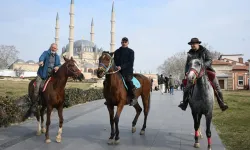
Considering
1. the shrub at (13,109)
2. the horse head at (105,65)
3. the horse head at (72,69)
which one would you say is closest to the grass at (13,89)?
the shrub at (13,109)

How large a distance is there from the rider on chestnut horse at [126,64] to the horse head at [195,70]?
6.65 feet

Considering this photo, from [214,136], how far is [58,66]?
15.0 feet

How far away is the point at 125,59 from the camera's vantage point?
7.43 metres

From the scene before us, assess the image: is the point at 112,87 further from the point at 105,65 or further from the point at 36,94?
the point at 36,94

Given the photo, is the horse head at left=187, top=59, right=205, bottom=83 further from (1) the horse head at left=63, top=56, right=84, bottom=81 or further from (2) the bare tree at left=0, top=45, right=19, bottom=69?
(2) the bare tree at left=0, top=45, right=19, bottom=69

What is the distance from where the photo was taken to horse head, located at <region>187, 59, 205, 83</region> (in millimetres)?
5494

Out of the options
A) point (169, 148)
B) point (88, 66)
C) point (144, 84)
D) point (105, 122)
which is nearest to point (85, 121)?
point (105, 122)

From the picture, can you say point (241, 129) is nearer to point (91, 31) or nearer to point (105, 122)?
point (105, 122)

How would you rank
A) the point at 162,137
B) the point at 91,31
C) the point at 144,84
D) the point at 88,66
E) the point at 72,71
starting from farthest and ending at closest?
the point at 91,31 → the point at 88,66 → the point at 144,84 → the point at 162,137 → the point at 72,71

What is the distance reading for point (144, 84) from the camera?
8305 millimetres

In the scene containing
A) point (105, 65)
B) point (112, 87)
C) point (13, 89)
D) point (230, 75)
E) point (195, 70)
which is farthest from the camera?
point (230, 75)

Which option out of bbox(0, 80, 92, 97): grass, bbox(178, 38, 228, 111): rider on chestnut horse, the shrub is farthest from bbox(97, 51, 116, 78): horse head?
bbox(0, 80, 92, 97): grass

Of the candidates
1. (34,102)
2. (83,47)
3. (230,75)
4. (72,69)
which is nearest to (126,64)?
(72,69)

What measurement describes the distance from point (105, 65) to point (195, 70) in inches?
81.7
